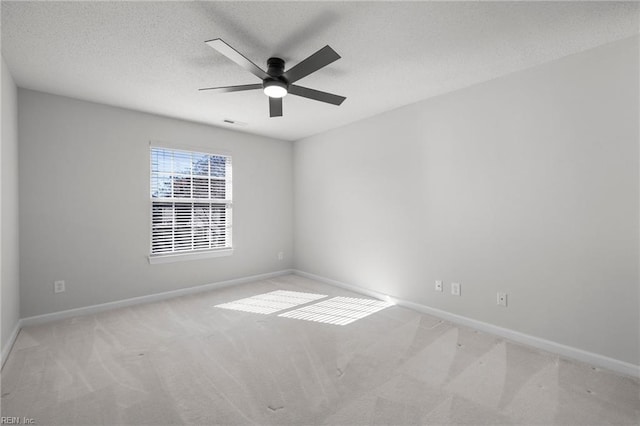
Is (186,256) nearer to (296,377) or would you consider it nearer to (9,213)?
(9,213)

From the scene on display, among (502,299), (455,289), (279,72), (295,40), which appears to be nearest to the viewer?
(295,40)

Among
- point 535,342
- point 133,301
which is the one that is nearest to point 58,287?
point 133,301

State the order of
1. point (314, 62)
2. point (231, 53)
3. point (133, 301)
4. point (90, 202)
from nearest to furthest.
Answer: point (231, 53) < point (314, 62) < point (90, 202) < point (133, 301)

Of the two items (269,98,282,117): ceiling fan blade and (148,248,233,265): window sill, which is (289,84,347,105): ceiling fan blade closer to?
(269,98,282,117): ceiling fan blade

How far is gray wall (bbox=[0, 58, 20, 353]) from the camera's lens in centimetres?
237

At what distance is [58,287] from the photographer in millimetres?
3211

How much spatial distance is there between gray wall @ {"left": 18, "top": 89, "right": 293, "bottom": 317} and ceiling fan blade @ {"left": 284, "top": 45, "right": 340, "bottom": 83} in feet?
8.36

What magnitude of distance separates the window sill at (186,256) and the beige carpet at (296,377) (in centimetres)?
94

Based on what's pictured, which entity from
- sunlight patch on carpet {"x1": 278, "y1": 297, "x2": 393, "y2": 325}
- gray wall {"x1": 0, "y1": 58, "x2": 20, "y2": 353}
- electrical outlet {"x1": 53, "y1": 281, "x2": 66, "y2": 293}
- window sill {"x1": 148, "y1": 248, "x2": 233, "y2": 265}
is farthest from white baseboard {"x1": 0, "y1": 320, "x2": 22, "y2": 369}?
sunlight patch on carpet {"x1": 278, "y1": 297, "x2": 393, "y2": 325}

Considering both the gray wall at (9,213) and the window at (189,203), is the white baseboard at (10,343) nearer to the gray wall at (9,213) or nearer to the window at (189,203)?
the gray wall at (9,213)

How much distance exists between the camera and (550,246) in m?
2.51

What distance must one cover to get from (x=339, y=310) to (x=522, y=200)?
7.31 feet

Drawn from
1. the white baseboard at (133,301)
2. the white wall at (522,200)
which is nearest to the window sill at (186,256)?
the white baseboard at (133,301)

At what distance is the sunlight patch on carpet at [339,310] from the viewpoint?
3.22 meters
